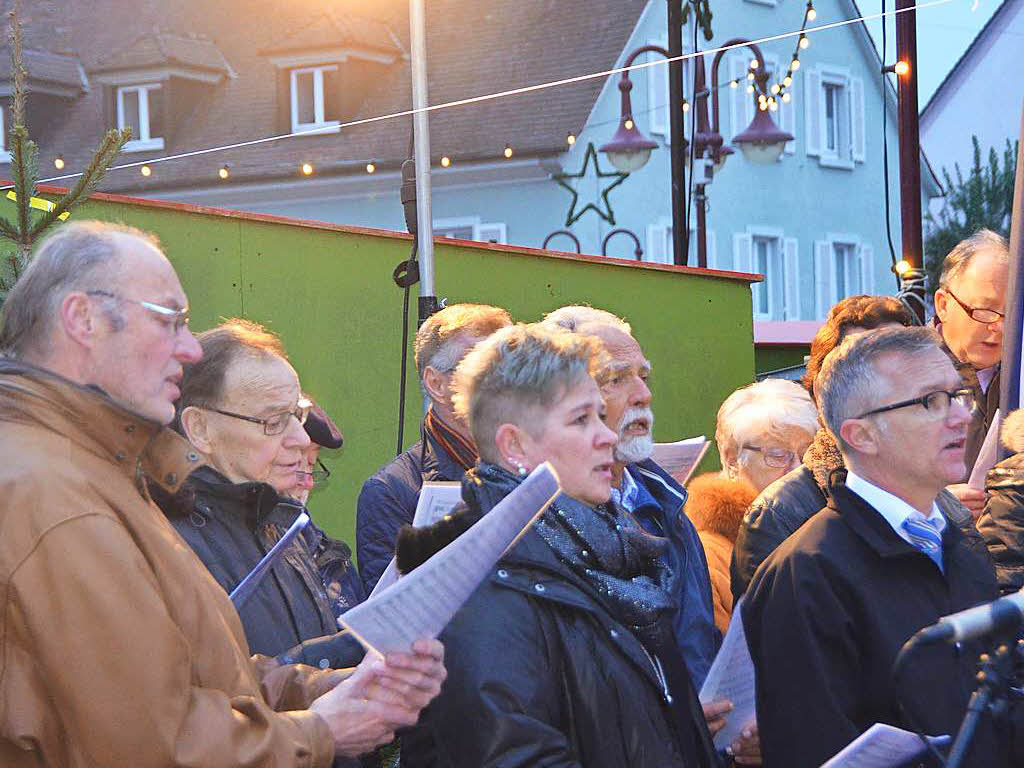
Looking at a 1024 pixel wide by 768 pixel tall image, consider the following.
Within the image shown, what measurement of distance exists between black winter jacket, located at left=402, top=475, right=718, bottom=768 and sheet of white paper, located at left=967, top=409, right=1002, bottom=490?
236cm

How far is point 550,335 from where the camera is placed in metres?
3.74

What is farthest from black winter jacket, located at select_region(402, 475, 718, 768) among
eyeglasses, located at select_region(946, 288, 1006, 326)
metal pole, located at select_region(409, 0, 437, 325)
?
metal pole, located at select_region(409, 0, 437, 325)

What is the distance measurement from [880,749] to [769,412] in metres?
2.78

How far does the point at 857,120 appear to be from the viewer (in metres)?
33.3

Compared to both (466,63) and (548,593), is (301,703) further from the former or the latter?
(466,63)

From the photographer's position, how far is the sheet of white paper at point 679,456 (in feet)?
18.1

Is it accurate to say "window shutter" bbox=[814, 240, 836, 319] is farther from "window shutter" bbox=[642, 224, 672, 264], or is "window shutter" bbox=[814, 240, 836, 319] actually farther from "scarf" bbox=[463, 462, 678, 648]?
"scarf" bbox=[463, 462, 678, 648]

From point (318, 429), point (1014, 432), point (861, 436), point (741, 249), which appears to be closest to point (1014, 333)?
point (1014, 432)

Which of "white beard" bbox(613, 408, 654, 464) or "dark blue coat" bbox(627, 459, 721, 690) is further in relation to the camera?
"white beard" bbox(613, 408, 654, 464)

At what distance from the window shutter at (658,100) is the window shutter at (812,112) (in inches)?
152

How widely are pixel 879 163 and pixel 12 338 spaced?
3279 centimetres

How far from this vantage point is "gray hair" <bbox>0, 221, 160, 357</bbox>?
9.78 ft

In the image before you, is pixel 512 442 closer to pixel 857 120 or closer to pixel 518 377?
pixel 518 377

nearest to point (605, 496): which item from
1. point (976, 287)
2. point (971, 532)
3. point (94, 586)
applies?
point (971, 532)
